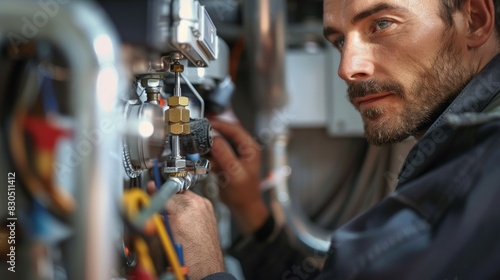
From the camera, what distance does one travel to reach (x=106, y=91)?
431 millimetres

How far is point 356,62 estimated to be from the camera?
3.02 feet

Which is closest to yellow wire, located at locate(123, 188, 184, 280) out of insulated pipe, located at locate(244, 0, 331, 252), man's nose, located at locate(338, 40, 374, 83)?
man's nose, located at locate(338, 40, 374, 83)

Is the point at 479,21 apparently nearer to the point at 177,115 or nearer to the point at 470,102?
the point at 470,102

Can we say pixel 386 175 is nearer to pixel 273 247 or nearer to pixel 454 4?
pixel 273 247

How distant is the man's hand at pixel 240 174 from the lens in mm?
1368

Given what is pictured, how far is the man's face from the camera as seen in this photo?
2.97 feet

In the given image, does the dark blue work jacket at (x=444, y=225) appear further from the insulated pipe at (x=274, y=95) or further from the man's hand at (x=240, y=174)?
the insulated pipe at (x=274, y=95)

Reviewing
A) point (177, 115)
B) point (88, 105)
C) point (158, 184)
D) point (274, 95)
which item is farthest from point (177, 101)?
point (274, 95)

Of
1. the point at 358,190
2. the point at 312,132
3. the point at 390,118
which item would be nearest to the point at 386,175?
the point at 358,190

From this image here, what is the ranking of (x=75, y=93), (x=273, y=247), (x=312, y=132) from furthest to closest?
(x=312, y=132), (x=273, y=247), (x=75, y=93)

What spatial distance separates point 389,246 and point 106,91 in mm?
365

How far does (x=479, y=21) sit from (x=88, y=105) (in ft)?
2.56

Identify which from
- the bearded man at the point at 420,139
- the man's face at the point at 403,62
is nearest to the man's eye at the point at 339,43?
the bearded man at the point at 420,139

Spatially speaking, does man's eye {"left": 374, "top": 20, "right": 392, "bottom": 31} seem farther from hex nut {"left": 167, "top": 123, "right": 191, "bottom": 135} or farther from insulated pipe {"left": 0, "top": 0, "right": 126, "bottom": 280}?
insulated pipe {"left": 0, "top": 0, "right": 126, "bottom": 280}
